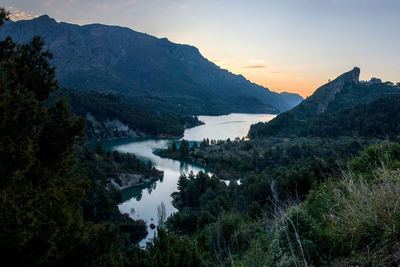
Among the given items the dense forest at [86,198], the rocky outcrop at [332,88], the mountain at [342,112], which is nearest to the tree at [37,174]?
the dense forest at [86,198]

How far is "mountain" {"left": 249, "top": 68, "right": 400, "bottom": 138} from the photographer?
61059 millimetres

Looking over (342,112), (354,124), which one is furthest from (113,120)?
(354,124)

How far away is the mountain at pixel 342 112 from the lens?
200ft

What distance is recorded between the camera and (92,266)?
6.52m

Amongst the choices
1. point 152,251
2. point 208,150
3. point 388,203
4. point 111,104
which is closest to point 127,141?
point 111,104

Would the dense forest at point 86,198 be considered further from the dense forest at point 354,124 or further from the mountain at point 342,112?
the mountain at point 342,112

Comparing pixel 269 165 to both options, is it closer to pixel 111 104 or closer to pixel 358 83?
pixel 111 104

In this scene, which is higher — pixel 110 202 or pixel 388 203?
pixel 388 203

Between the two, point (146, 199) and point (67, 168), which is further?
point (146, 199)

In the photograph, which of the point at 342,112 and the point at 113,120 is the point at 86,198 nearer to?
the point at 342,112

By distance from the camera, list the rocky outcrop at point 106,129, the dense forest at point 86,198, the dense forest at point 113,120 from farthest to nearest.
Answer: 1. the dense forest at point 113,120
2. the rocky outcrop at point 106,129
3. the dense forest at point 86,198

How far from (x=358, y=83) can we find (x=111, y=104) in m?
94.2

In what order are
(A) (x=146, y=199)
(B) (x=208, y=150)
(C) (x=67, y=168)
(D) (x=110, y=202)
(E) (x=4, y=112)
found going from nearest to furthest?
(E) (x=4, y=112)
(C) (x=67, y=168)
(D) (x=110, y=202)
(A) (x=146, y=199)
(B) (x=208, y=150)

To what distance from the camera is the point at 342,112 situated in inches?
2938
